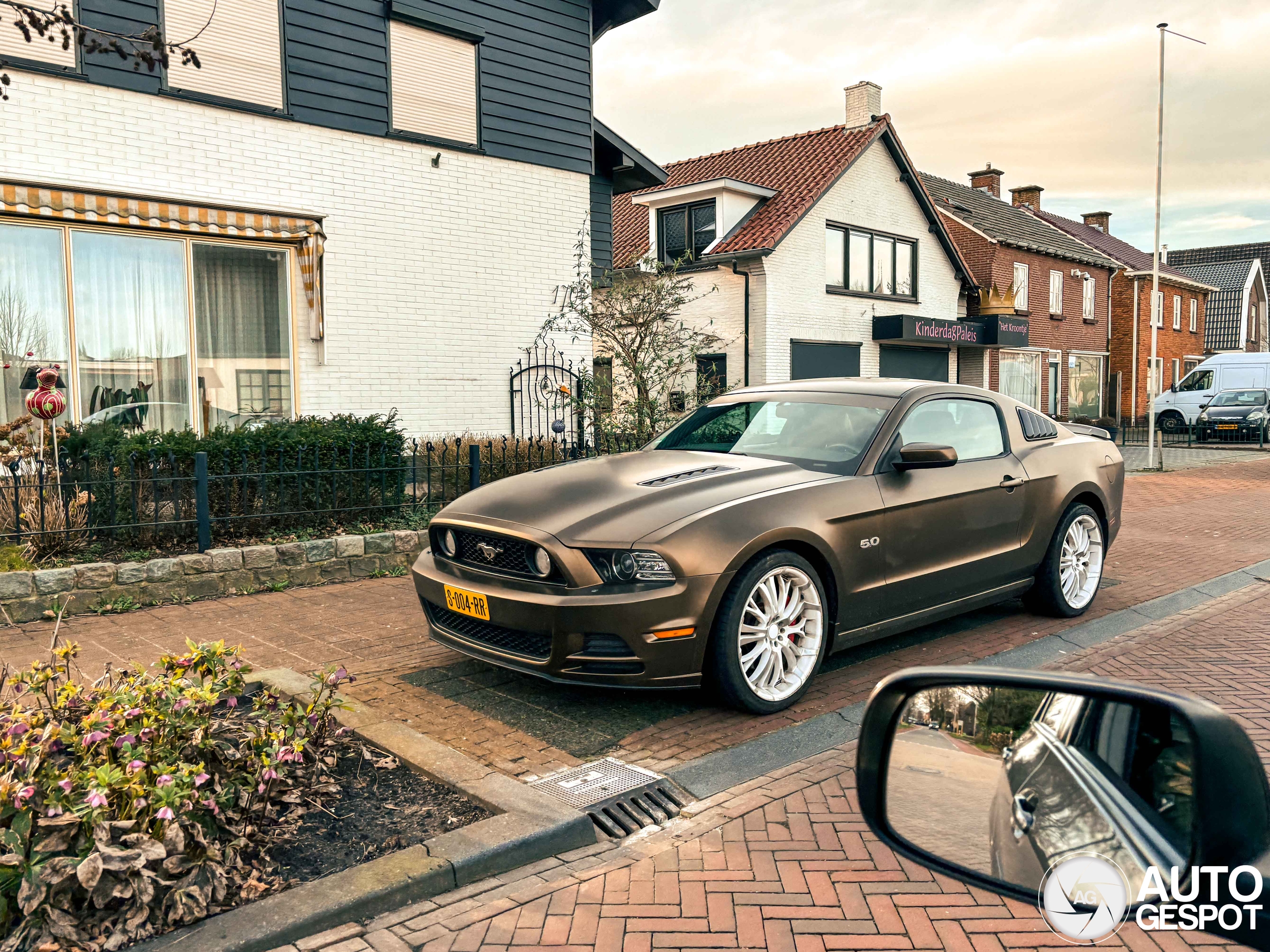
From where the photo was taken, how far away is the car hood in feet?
14.8

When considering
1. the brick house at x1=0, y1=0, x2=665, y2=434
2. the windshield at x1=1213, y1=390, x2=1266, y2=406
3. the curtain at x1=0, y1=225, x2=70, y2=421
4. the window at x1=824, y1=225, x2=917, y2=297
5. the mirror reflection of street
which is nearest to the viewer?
the mirror reflection of street

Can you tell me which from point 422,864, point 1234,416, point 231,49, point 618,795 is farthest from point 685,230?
point 422,864

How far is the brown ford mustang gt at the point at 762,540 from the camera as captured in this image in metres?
4.39

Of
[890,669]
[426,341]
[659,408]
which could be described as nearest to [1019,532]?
[890,669]

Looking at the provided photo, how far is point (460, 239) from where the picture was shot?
12133 millimetres

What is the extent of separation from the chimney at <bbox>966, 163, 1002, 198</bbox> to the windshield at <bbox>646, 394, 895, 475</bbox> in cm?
3344

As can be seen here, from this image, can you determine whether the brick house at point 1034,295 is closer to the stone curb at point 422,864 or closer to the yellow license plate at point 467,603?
the yellow license plate at point 467,603

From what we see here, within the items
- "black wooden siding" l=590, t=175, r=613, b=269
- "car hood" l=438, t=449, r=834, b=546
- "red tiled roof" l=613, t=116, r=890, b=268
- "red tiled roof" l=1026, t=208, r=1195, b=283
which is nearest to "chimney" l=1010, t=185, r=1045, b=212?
"red tiled roof" l=1026, t=208, r=1195, b=283

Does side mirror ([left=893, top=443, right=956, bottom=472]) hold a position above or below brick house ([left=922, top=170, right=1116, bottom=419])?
below

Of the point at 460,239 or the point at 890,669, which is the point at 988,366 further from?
the point at 890,669

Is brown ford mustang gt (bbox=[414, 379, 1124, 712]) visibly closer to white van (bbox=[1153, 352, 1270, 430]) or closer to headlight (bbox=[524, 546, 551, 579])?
headlight (bbox=[524, 546, 551, 579])

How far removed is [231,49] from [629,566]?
8712 millimetres

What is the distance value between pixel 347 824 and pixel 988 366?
2822 cm

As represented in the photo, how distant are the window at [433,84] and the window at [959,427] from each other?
813 centimetres
